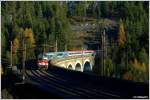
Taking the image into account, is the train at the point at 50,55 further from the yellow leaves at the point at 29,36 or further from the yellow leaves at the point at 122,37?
the yellow leaves at the point at 29,36

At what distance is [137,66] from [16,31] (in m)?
33.8

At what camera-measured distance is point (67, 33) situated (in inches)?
4237

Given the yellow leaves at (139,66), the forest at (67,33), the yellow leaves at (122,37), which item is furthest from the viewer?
the yellow leaves at (122,37)

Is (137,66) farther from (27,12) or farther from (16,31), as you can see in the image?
(27,12)

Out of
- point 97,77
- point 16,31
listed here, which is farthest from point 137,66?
point 97,77

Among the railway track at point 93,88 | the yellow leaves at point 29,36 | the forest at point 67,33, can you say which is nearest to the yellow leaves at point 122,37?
the forest at point 67,33

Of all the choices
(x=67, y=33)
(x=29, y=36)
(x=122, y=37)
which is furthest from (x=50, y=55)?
(x=67, y=33)

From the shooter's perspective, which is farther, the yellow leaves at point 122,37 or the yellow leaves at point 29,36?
the yellow leaves at point 122,37

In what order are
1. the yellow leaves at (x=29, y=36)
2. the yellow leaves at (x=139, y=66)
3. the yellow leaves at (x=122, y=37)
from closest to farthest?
the yellow leaves at (x=139, y=66)
the yellow leaves at (x=29, y=36)
the yellow leaves at (x=122, y=37)

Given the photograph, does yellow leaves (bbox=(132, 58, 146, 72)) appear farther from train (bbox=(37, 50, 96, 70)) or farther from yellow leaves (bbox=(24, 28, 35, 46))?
yellow leaves (bbox=(24, 28, 35, 46))

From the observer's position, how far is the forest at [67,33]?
73113 millimetres

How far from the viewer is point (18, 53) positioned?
7581cm

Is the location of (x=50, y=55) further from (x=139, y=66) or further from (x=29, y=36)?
(x=29, y=36)

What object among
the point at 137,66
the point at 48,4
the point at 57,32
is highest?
the point at 48,4
